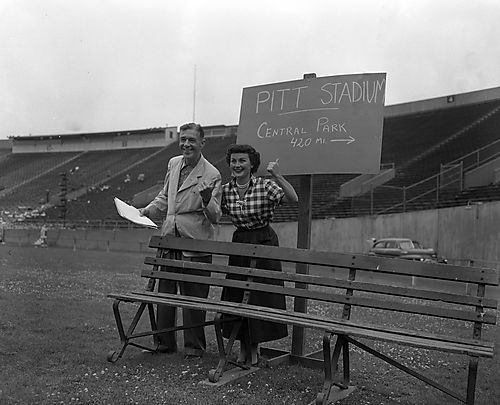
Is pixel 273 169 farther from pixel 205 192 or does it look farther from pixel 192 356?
pixel 192 356

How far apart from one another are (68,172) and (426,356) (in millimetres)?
53205

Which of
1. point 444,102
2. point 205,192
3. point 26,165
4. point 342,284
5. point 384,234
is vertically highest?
point 444,102

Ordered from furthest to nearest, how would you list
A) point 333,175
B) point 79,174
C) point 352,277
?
point 79,174, point 333,175, point 352,277

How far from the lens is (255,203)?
5.12 m

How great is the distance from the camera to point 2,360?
5.14 metres

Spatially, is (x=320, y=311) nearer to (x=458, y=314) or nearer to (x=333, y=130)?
(x=333, y=130)

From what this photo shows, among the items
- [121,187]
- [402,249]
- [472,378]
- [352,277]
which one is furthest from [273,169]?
[121,187]

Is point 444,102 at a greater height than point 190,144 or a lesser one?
greater

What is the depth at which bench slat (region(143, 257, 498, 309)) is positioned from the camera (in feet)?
14.1

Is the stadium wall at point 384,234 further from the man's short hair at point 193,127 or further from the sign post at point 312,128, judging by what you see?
the man's short hair at point 193,127

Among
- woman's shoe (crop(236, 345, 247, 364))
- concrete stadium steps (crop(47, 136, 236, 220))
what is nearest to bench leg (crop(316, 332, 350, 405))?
woman's shoe (crop(236, 345, 247, 364))

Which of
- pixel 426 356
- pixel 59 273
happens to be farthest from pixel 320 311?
pixel 59 273

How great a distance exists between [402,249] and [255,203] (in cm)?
1986

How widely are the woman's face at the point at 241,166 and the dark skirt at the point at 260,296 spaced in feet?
1.51
